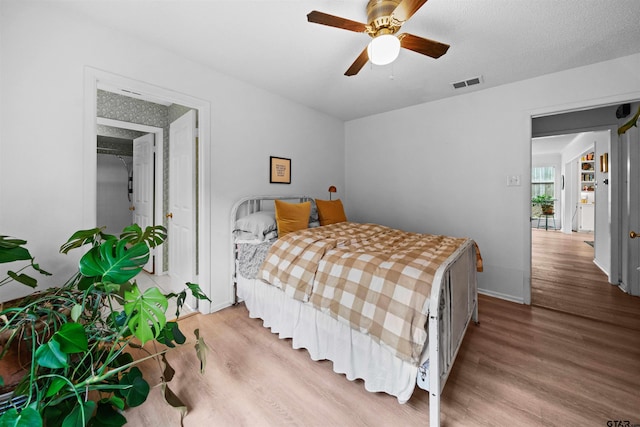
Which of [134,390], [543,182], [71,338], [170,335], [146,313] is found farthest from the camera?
[543,182]

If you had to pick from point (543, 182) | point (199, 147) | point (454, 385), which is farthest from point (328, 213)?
point (543, 182)

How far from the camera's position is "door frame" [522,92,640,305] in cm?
241

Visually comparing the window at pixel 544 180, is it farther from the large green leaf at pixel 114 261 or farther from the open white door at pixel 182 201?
the large green leaf at pixel 114 261

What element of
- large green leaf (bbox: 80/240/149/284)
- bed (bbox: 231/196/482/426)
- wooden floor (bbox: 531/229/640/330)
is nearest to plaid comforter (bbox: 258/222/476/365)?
bed (bbox: 231/196/482/426)

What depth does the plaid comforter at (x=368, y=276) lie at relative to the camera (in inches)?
54.1

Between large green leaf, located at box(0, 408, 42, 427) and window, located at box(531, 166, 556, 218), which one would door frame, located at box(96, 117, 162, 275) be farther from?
window, located at box(531, 166, 556, 218)

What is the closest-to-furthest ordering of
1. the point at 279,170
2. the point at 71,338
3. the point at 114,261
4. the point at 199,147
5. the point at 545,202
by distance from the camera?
the point at 71,338
the point at 114,261
the point at 199,147
the point at 279,170
the point at 545,202

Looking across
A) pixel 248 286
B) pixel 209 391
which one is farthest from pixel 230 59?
pixel 209 391

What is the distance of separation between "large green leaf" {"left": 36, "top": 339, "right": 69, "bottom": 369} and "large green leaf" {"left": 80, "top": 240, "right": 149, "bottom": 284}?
31 cm

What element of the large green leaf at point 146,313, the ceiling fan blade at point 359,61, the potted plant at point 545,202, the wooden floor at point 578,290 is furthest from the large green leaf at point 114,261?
the potted plant at point 545,202

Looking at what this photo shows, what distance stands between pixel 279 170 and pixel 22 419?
2775 mm

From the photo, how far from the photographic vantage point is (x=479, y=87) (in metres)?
2.98

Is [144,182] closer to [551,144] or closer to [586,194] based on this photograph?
[551,144]

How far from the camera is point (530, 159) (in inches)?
112
